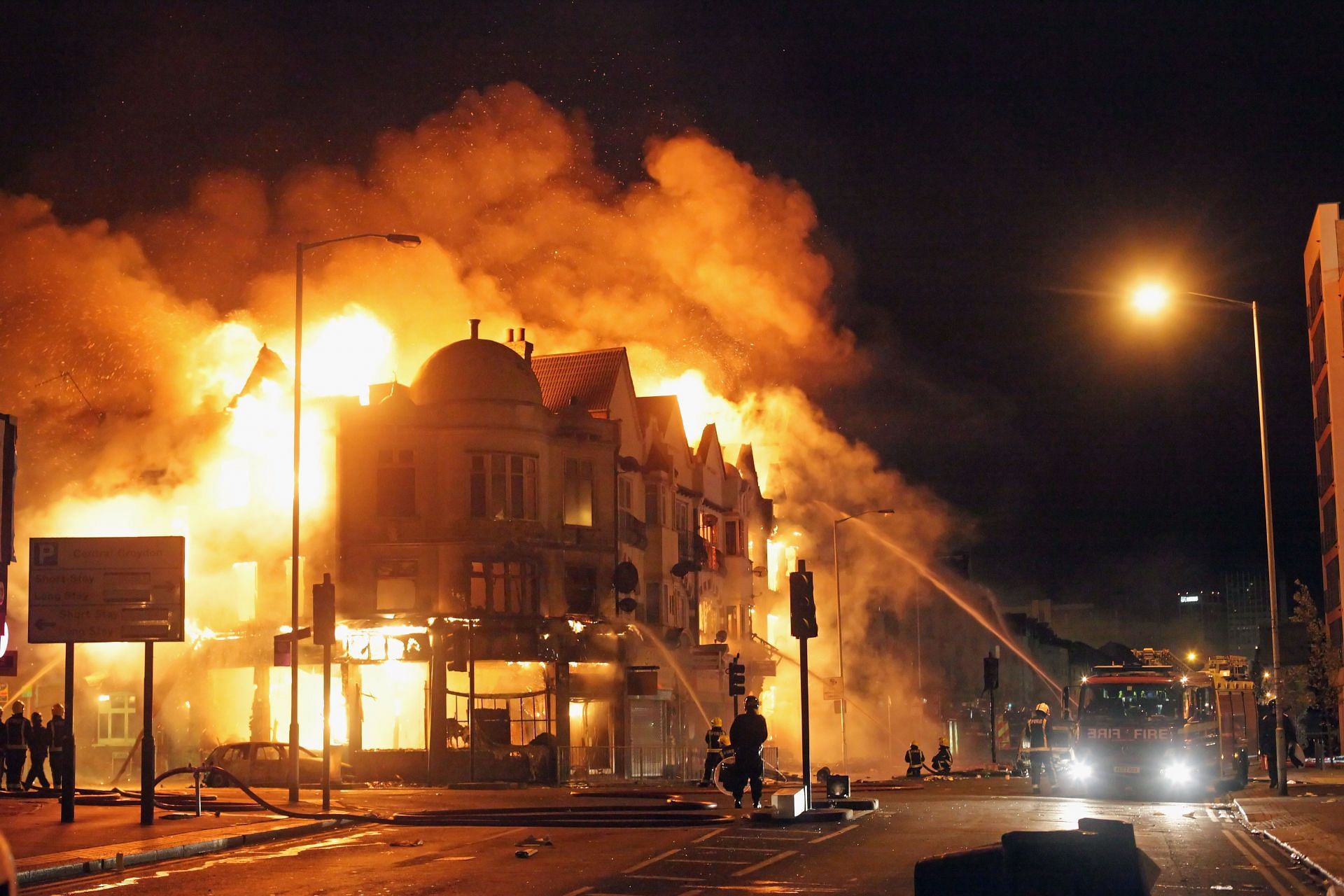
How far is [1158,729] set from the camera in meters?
27.4

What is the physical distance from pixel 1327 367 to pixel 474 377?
36.1 m

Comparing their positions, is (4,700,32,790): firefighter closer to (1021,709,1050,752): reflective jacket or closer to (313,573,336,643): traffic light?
(313,573,336,643): traffic light

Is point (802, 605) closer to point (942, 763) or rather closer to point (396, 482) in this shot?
point (942, 763)

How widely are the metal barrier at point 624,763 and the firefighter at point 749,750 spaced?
17.4m

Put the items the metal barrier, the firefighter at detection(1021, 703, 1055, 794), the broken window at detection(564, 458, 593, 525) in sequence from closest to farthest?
the firefighter at detection(1021, 703, 1055, 794), the metal barrier, the broken window at detection(564, 458, 593, 525)

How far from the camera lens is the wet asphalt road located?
1358 cm

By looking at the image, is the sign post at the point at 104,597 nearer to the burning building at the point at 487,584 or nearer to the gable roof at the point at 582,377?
the burning building at the point at 487,584

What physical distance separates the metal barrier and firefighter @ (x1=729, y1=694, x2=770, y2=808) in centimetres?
1738

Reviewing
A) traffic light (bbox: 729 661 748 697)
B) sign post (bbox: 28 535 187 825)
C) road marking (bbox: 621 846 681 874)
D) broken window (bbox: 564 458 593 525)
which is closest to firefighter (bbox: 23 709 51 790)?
sign post (bbox: 28 535 187 825)

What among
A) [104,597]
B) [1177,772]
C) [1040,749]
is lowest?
[1177,772]

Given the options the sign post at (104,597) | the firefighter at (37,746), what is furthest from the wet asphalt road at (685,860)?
the firefighter at (37,746)

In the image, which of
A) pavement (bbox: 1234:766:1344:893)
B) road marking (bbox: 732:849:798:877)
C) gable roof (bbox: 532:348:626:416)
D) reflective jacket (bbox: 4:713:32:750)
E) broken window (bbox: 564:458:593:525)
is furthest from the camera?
gable roof (bbox: 532:348:626:416)

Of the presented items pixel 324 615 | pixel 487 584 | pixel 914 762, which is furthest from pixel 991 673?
pixel 324 615

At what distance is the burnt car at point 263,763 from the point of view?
109 feet
